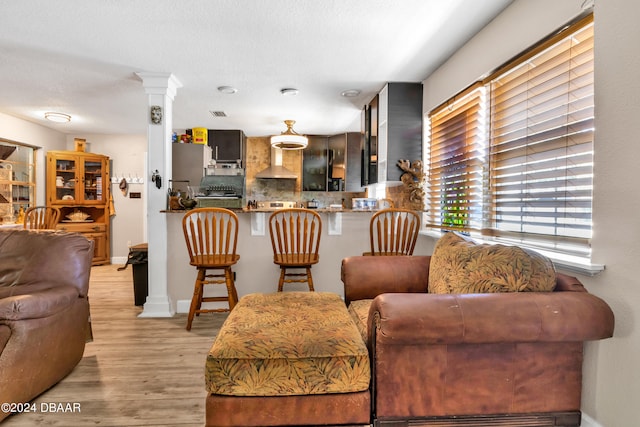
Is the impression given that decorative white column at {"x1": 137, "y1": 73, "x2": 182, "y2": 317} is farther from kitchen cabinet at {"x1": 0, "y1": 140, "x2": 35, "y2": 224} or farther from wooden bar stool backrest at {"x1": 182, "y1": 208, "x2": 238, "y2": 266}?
kitchen cabinet at {"x1": 0, "y1": 140, "x2": 35, "y2": 224}

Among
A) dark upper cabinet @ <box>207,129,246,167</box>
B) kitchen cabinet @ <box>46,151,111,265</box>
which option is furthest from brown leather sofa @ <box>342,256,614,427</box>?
kitchen cabinet @ <box>46,151,111,265</box>

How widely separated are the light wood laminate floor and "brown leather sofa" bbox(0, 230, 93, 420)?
129mm

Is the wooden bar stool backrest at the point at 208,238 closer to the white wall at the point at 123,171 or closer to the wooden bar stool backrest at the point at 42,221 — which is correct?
the wooden bar stool backrest at the point at 42,221

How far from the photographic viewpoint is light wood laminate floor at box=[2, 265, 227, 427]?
1.66 metres

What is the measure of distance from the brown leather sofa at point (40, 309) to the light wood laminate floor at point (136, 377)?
5.1 inches

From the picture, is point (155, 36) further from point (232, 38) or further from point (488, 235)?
point (488, 235)

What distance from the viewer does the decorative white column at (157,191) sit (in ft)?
10.4

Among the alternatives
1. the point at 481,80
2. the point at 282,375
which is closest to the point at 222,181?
the point at 481,80

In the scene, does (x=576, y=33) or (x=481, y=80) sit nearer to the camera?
(x=576, y=33)

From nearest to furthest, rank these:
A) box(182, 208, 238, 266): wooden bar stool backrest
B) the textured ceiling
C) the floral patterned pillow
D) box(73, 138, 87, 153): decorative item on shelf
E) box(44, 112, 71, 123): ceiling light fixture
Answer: the floral patterned pillow
the textured ceiling
box(182, 208, 238, 266): wooden bar stool backrest
box(44, 112, 71, 123): ceiling light fixture
box(73, 138, 87, 153): decorative item on shelf

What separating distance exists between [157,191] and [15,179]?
355cm

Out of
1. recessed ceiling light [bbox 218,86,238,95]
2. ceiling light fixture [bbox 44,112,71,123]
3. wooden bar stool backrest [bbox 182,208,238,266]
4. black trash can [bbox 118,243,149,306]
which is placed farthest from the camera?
ceiling light fixture [bbox 44,112,71,123]

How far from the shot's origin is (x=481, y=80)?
2.40 m

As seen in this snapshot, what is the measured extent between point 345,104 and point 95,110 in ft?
10.9
